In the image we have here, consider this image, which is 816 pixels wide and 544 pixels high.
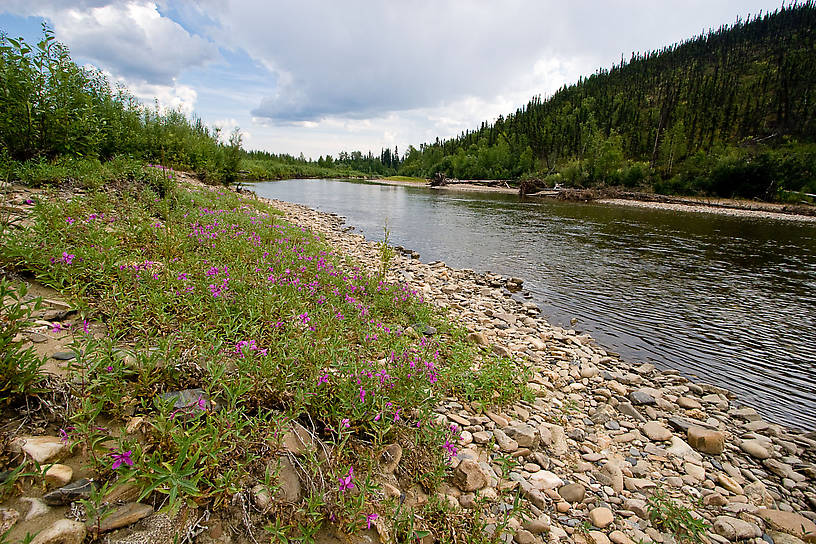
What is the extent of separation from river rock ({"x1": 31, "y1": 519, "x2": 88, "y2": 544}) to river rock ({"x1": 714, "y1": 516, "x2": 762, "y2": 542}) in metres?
4.55

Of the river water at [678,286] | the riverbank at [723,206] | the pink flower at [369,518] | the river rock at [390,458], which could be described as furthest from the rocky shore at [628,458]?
the riverbank at [723,206]

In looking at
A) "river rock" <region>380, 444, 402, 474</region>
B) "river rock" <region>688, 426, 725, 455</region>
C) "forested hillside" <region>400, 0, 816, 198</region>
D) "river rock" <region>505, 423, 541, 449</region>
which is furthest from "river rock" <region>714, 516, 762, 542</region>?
"forested hillside" <region>400, 0, 816, 198</region>

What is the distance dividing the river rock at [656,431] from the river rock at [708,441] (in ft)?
0.81

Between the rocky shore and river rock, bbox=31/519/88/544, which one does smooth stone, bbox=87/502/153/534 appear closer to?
river rock, bbox=31/519/88/544

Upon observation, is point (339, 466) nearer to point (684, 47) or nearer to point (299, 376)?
point (299, 376)

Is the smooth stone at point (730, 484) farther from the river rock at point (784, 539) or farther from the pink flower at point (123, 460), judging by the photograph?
the pink flower at point (123, 460)

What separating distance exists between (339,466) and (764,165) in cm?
5785

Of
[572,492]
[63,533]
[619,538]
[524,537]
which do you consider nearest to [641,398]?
[572,492]

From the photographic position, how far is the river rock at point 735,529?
118 inches

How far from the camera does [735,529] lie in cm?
304

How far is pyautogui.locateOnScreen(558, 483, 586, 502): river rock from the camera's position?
10.4 feet

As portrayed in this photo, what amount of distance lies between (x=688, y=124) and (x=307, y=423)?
91535mm

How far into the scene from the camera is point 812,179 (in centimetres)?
3756

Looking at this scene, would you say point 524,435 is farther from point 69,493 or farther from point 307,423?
point 69,493
